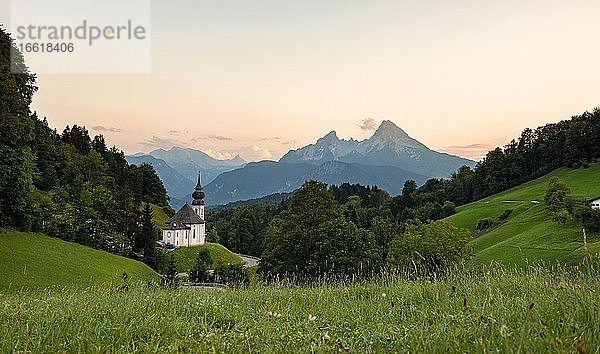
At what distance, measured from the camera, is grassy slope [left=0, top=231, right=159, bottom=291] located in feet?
92.7

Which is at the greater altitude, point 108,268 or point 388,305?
point 388,305

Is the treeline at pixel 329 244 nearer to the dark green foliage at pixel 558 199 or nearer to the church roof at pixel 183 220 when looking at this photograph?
the dark green foliage at pixel 558 199

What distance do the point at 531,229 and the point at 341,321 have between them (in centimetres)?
5847

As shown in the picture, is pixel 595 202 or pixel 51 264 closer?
pixel 51 264

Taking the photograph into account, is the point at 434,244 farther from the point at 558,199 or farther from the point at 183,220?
the point at 183,220

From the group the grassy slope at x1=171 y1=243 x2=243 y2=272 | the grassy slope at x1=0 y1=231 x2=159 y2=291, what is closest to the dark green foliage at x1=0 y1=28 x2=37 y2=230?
the grassy slope at x1=0 y1=231 x2=159 y2=291

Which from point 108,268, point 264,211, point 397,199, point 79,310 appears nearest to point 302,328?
point 79,310

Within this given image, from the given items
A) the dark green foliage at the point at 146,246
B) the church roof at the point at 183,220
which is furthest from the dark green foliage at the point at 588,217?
the church roof at the point at 183,220

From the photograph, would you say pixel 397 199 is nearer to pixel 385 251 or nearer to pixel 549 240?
pixel 385 251

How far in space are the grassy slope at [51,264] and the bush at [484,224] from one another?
2007 inches

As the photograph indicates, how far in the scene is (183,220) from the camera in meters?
80.8

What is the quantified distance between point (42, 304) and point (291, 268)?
87.5 feet

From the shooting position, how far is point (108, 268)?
126 feet

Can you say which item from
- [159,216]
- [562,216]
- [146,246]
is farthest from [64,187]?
[562,216]
